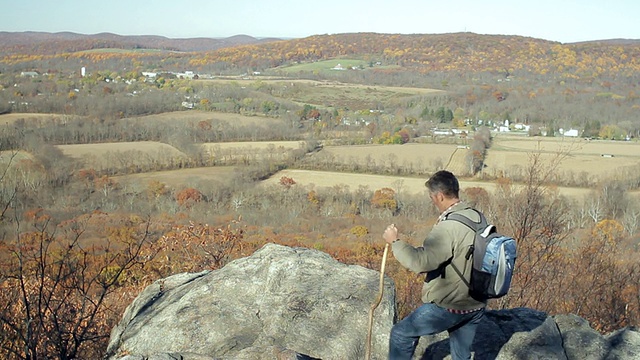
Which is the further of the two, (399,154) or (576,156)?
(399,154)

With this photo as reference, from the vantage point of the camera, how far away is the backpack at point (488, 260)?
4.45m

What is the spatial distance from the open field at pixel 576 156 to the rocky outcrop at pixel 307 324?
1270 inches

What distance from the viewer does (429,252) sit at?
14.2 ft

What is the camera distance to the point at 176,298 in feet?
22.1

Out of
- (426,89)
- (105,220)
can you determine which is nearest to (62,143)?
(105,220)

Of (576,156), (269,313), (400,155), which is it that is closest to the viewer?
(269,313)

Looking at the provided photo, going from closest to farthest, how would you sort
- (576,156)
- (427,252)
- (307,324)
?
1. (427,252)
2. (307,324)
3. (576,156)

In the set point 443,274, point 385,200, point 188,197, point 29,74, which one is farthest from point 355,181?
point 29,74

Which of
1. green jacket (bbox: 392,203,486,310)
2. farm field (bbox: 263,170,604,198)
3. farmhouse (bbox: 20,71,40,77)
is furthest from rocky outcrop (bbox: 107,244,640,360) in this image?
farmhouse (bbox: 20,71,40,77)

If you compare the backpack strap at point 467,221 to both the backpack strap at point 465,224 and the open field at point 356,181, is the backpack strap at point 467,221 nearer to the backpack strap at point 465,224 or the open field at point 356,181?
the backpack strap at point 465,224

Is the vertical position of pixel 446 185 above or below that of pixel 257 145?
above

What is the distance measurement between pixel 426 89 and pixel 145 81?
A: 150 feet

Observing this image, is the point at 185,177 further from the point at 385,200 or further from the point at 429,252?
the point at 429,252

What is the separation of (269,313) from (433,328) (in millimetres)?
2033
